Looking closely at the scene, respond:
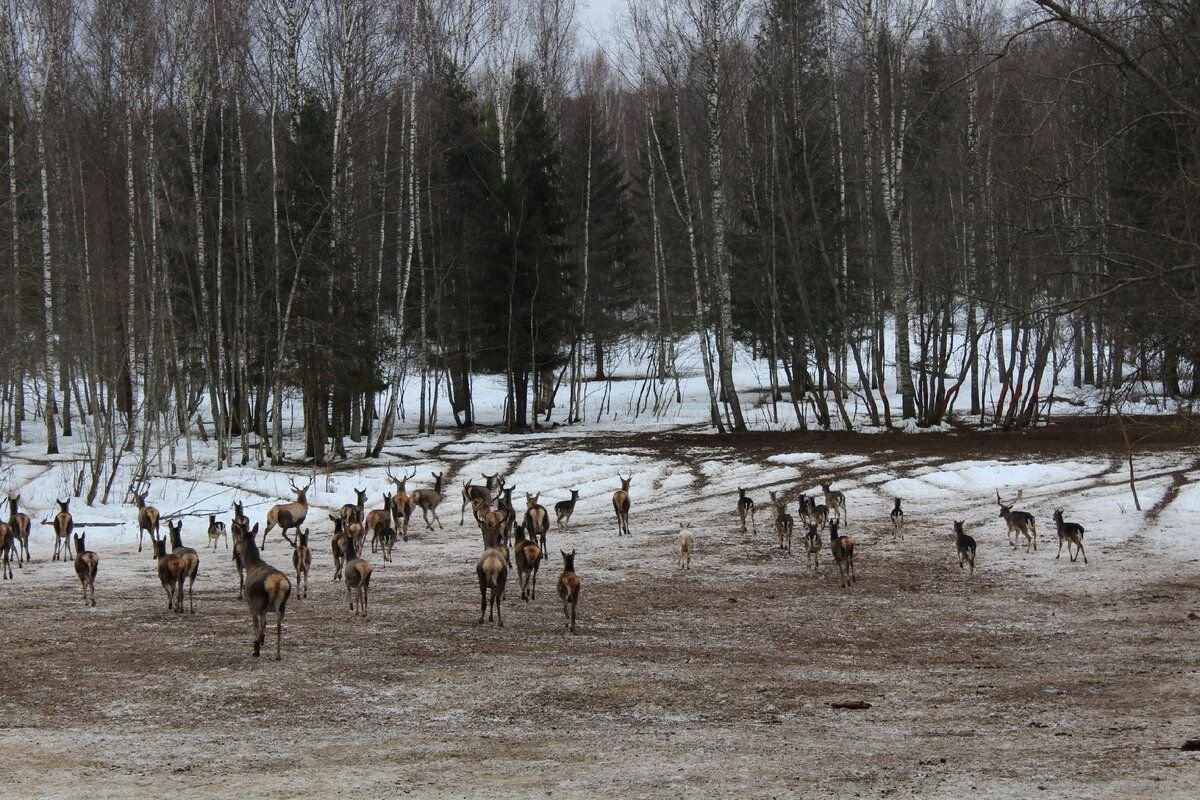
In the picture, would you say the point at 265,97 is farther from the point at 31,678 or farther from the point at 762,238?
the point at 31,678

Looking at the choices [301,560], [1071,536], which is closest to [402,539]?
[301,560]

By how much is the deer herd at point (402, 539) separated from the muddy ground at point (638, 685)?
322 millimetres

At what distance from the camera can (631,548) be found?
16656 mm

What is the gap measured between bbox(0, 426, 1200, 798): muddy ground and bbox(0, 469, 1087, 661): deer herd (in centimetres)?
32

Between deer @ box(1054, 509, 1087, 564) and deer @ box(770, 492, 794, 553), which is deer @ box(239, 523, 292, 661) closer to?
deer @ box(770, 492, 794, 553)

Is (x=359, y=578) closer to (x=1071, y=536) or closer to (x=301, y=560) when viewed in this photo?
(x=301, y=560)

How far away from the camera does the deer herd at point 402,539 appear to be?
10711 millimetres

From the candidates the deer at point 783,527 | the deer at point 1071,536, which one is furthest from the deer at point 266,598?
the deer at point 1071,536

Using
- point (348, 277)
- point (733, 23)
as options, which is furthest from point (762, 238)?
point (348, 277)

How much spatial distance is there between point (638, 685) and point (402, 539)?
1093 centimetres

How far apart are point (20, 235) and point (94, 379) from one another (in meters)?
9.12

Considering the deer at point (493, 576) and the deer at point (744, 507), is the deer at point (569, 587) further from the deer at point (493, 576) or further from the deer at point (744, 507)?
the deer at point (744, 507)

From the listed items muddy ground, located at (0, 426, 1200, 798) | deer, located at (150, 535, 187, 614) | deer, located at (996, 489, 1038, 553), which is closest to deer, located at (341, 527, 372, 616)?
muddy ground, located at (0, 426, 1200, 798)

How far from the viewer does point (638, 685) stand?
8500 mm
